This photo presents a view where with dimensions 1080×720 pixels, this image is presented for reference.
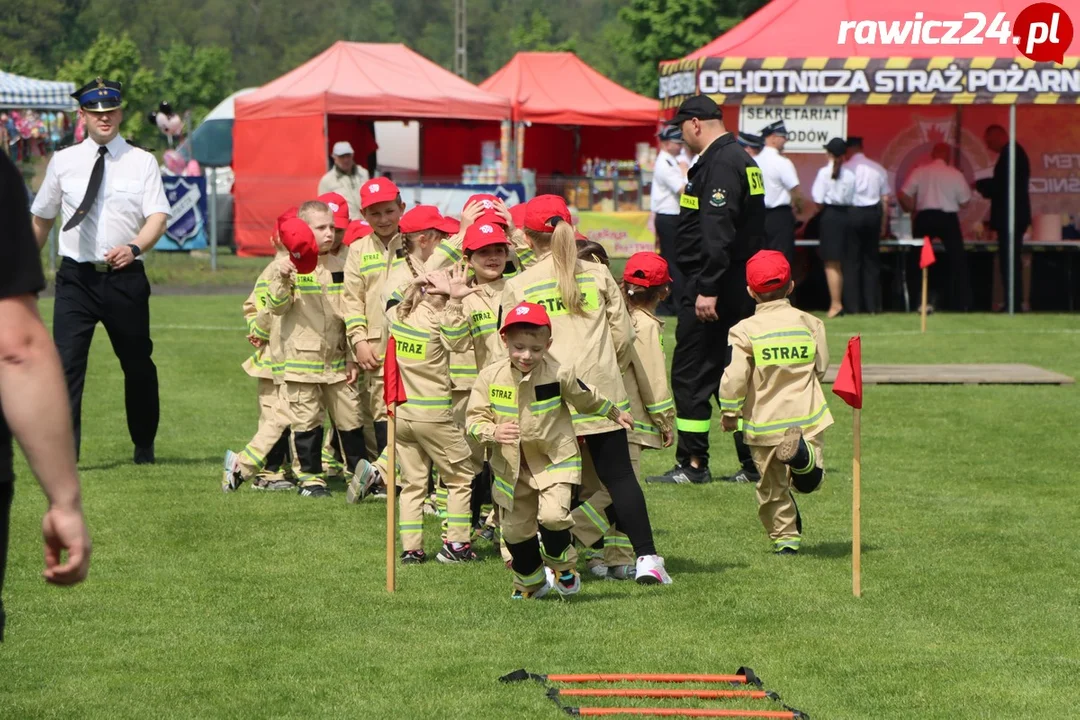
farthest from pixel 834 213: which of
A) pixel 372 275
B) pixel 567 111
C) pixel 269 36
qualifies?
pixel 269 36

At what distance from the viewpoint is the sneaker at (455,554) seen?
27.2 feet

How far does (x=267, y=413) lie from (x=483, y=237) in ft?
9.88

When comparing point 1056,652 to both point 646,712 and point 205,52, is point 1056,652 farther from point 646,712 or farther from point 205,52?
point 205,52

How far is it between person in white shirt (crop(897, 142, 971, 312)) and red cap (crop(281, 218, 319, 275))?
14.0 meters

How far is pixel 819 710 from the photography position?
5.77m

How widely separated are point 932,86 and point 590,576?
14.4m

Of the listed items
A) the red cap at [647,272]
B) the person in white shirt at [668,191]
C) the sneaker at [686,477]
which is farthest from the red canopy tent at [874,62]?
the red cap at [647,272]

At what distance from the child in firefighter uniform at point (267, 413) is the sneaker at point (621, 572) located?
2964 mm

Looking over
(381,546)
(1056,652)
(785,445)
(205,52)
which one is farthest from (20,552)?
(205,52)

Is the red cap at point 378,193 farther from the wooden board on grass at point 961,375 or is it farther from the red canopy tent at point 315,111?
the red canopy tent at point 315,111

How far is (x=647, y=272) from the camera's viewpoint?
8.57 meters

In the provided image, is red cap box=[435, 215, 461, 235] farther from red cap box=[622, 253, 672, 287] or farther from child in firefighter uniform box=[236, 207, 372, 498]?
red cap box=[622, 253, 672, 287]

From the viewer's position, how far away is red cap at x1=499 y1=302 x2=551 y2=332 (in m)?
7.03

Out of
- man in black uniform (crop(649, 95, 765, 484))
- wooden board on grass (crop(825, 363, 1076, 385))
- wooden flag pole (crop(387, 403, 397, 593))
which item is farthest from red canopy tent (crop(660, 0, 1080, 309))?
wooden flag pole (crop(387, 403, 397, 593))
